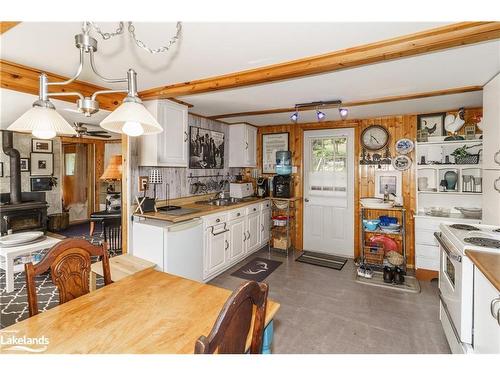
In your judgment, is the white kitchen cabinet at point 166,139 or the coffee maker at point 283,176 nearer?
the white kitchen cabinet at point 166,139

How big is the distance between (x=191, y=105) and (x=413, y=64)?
7.99 ft

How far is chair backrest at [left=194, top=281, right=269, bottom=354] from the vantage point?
0.68m

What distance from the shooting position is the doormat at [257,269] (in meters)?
3.44

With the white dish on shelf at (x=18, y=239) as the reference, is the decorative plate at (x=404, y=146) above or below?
above

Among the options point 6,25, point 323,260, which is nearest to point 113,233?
point 323,260

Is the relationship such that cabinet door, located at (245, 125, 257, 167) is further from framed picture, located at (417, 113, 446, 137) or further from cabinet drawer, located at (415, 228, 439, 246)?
cabinet drawer, located at (415, 228, 439, 246)

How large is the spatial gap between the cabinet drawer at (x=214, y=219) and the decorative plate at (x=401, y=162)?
261 centimetres

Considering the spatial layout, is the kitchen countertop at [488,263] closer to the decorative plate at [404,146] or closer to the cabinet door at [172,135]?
the decorative plate at [404,146]

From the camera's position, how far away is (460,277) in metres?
1.67

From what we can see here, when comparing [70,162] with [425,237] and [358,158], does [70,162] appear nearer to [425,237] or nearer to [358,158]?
[358,158]

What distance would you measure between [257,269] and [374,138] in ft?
8.82

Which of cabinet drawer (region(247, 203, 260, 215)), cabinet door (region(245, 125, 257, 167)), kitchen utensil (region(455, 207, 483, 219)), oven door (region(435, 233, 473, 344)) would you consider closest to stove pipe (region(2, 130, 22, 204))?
cabinet door (region(245, 125, 257, 167))

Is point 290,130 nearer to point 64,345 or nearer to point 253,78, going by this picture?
point 253,78

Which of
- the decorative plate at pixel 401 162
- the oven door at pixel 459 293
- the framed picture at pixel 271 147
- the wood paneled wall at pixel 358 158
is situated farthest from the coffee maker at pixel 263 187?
the oven door at pixel 459 293
